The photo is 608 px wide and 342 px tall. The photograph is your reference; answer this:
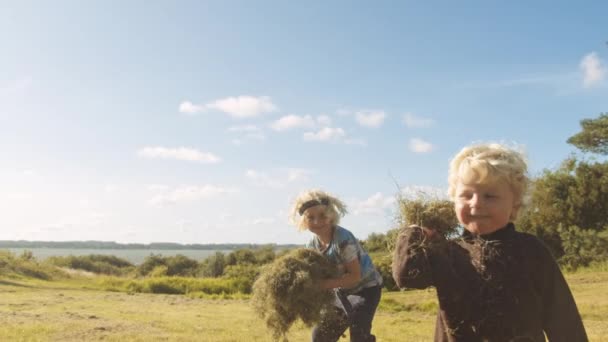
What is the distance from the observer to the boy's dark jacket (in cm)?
328

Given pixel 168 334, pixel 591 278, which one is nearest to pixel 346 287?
pixel 168 334

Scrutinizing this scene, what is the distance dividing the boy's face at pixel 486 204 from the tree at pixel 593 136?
25589mm

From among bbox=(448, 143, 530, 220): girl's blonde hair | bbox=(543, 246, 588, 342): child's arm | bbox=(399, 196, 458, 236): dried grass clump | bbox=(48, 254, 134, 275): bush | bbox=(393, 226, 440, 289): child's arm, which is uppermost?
bbox=(448, 143, 530, 220): girl's blonde hair

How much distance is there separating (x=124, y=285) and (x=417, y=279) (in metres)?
31.0

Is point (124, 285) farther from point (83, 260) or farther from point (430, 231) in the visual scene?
point (83, 260)

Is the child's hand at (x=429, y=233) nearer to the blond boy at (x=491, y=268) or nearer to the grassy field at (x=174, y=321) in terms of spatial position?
the blond boy at (x=491, y=268)

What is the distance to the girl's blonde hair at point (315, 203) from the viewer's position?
20.3 ft

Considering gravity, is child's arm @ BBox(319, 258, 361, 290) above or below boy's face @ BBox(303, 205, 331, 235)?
below

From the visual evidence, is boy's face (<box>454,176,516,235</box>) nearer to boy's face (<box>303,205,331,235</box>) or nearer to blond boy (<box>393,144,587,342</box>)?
blond boy (<box>393,144,587,342</box>)

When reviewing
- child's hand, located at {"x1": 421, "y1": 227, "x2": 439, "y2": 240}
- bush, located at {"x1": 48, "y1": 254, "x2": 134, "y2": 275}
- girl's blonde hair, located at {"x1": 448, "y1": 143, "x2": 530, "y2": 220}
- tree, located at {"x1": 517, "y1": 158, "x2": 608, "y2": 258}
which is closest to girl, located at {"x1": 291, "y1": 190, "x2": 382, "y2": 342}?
child's hand, located at {"x1": 421, "y1": 227, "x2": 439, "y2": 240}

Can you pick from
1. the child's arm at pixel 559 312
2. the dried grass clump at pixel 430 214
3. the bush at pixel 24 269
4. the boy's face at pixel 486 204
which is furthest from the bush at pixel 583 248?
the bush at pixel 24 269

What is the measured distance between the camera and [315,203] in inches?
243

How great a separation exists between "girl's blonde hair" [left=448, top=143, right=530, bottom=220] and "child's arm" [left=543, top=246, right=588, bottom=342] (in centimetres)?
47

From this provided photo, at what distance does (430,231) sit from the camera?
3639 mm
